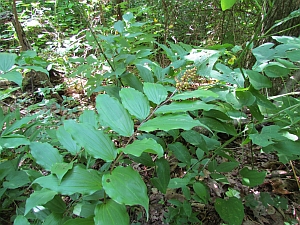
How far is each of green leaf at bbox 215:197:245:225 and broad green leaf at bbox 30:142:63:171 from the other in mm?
904

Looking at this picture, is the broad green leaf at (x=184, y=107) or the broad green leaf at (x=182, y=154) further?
the broad green leaf at (x=182, y=154)

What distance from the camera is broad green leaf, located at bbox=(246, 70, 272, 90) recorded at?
39.0 inches

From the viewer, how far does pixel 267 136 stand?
3.17 ft

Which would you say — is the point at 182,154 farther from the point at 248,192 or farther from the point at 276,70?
the point at 248,192

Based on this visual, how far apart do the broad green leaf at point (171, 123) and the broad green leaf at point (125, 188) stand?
0.49 feet

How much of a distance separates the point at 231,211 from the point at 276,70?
0.79 metres

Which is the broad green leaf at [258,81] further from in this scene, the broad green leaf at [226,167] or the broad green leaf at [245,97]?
the broad green leaf at [226,167]

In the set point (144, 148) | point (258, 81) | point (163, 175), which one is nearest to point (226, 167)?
point (163, 175)

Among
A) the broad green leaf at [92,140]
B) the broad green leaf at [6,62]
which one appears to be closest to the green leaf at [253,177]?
the broad green leaf at [92,140]

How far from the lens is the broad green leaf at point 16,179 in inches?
45.3

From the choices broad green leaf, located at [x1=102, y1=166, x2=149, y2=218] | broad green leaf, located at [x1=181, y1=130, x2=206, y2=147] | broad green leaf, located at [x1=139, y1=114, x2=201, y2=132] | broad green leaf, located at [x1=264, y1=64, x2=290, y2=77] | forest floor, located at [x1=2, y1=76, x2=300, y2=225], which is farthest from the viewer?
forest floor, located at [x1=2, y1=76, x2=300, y2=225]

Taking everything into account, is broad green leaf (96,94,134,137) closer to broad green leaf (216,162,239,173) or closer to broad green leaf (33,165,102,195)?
broad green leaf (33,165,102,195)

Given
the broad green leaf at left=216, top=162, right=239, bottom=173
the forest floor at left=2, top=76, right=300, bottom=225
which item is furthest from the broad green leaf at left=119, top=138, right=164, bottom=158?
the forest floor at left=2, top=76, right=300, bottom=225

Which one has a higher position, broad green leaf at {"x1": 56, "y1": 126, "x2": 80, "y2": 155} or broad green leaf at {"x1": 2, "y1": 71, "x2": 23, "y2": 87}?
broad green leaf at {"x1": 2, "y1": 71, "x2": 23, "y2": 87}
